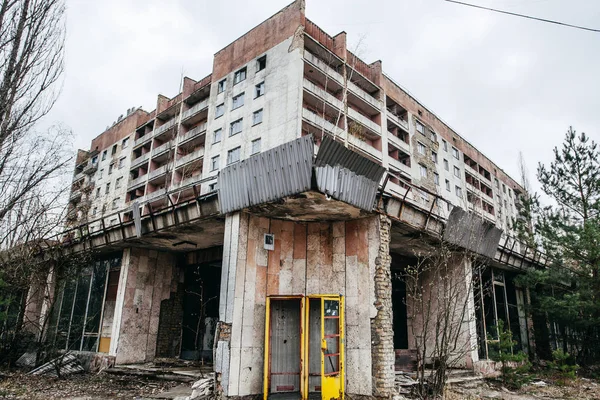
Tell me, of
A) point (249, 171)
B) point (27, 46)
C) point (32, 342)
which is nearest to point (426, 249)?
point (249, 171)

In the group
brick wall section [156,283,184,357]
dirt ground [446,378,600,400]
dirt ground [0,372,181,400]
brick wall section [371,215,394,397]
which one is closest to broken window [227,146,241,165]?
brick wall section [156,283,184,357]

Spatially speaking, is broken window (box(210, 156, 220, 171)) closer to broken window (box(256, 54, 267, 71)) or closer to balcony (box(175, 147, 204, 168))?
balcony (box(175, 147, 204, 168))

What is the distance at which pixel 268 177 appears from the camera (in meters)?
9.80

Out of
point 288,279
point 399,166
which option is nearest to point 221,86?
point 399,166

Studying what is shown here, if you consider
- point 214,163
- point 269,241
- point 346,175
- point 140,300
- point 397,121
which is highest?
point 397,121

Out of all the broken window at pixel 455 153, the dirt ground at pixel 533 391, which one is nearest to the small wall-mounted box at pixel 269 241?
the dirt ground at pixel 533 391

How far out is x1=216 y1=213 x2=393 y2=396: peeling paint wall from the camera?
32.1ft

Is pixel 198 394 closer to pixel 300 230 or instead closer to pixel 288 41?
pixel 300 230

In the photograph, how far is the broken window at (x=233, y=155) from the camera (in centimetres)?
2970

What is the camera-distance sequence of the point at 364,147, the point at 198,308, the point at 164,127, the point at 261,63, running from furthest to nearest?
the point at 164,127
the point at 364,147
the point at 261,63
the point at 198,308

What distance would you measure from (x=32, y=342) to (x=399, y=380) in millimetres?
14765

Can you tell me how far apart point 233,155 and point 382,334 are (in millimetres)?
22383

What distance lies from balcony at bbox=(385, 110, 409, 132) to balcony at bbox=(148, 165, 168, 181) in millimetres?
20441

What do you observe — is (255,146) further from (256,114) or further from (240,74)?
(240,74)
